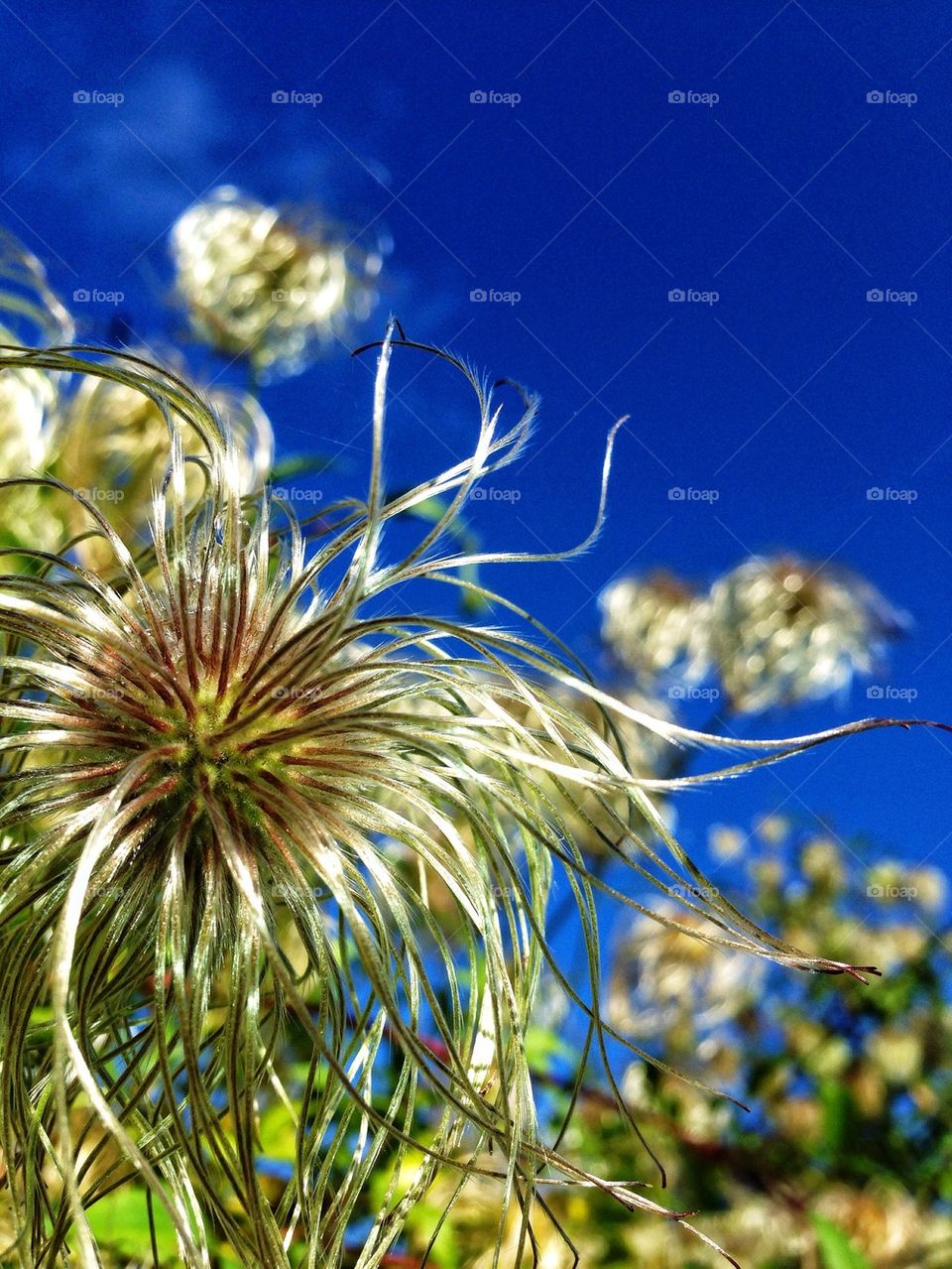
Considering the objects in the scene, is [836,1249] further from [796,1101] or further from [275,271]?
[275,271]

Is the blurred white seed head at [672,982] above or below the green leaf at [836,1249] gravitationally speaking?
above

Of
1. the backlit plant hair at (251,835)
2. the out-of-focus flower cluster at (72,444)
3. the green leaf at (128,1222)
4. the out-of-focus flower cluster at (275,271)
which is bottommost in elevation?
the green leaf at (128,1222)

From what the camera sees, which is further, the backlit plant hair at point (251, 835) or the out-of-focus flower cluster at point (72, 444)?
the out-of-focus flower cluster at point (72, 444)

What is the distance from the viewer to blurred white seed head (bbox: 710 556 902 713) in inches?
122

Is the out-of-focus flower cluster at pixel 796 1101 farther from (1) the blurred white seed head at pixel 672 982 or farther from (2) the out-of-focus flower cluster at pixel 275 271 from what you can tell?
(2) the out-of-focus flower cluster at pixel 275 271

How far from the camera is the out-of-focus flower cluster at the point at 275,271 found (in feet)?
8.29

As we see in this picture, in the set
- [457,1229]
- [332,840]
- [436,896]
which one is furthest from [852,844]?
[332,840]

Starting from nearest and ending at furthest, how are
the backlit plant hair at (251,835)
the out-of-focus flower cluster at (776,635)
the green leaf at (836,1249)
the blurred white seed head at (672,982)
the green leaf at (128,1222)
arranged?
the backlit plant hair at (251,835), the green leaf at (128,1222), the green leaf at (836,1249), the blurred white seed head at (672,982), the out-of-focus flower cluster at (776,635)

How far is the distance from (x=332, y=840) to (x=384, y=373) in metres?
0.28

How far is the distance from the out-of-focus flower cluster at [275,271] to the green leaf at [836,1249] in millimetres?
1916

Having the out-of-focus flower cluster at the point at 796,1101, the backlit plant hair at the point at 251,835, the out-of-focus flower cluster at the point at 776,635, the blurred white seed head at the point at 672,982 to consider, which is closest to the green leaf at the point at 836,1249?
the out-of-focus flower cluster at the point at 796,1101

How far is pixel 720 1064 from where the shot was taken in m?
2.25

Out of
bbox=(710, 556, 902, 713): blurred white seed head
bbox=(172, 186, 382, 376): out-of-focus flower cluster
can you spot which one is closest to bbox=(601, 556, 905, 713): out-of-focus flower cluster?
bbox=(710, 556, 902, 713): blurred white seed head

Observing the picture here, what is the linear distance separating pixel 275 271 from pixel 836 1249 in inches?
92.3
